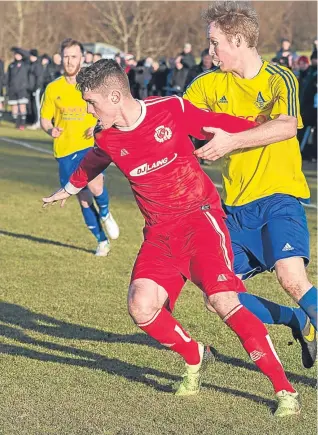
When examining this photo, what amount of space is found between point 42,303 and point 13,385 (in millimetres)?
2318

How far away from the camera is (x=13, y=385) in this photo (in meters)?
5.61

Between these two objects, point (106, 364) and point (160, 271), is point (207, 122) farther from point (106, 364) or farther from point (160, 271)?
point (106, 364)

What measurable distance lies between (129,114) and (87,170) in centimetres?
69

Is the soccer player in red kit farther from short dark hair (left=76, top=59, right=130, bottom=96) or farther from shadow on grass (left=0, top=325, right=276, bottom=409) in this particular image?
shadow on grass (left=0, top=325, right=276, bottom=409)

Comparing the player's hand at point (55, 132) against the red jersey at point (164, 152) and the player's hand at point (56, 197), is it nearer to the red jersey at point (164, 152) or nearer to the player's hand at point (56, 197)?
the player's hand at point (56, 197)

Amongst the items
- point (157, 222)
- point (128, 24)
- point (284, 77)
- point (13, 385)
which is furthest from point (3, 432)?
point (128, 24)

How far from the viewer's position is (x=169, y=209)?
540cm

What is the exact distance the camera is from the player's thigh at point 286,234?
539 cm

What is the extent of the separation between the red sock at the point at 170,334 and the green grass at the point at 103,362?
10.2 inches

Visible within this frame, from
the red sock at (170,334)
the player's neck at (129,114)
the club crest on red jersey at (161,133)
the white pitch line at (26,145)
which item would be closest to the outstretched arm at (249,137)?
the club crest on red jersey at (161,133)

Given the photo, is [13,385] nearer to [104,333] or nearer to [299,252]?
[104,333]

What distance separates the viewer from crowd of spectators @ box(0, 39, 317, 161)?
20000 mm

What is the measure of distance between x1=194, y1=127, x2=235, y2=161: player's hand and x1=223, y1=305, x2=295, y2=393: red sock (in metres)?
0.87

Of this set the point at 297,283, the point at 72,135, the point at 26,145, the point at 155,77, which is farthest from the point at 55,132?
the point at 155,77
